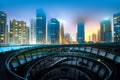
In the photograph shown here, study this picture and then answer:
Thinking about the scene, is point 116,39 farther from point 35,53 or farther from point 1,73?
point 1,73

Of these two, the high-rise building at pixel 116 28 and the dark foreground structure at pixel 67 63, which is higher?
the high-rise building at pixel 116 28

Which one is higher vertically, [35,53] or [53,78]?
[35,53]

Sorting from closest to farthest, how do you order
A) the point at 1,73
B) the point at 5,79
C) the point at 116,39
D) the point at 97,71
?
the point at 5,79, the point at 1,73, the point at 97,71, the point at 116,39

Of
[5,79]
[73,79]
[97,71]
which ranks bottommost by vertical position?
[73,79]

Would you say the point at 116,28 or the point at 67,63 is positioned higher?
the point at 116,28

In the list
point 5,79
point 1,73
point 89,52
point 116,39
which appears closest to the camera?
point 5,79

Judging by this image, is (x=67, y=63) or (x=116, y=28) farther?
(x=116, y=28)

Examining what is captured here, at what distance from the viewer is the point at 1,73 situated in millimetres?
22000

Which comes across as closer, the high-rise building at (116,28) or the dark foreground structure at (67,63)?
the dark foreground structure at (67,63)

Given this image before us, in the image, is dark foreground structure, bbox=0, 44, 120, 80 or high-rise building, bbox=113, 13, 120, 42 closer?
dark foreground structure, bbox=0, 44, 120, 80

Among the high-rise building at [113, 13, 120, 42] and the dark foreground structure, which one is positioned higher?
the high-rise building at [113, 13, 120, 42]

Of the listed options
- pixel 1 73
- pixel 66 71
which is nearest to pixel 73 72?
pixel 66 71

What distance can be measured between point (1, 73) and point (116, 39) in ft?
499

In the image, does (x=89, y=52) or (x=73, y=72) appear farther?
(x=89, y=52)
